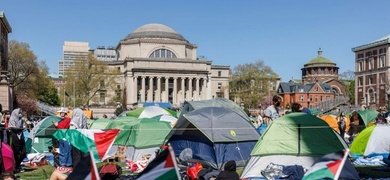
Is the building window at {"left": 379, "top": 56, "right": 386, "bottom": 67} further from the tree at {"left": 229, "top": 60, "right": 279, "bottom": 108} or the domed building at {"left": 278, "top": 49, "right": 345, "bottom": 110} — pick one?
the tree at {"left": 229, "top": 60, "right": 279, "bottom": 108}

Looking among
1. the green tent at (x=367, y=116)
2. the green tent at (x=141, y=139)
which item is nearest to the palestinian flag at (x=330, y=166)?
the green tent at (x=141, y=139)

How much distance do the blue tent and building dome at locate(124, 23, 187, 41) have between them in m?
87.3

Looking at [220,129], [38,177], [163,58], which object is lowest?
[38,177]

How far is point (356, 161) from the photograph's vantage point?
14.2 m

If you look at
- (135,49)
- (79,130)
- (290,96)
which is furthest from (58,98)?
(79,130)

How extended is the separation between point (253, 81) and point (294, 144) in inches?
2476

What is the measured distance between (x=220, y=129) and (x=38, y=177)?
495 centimetres

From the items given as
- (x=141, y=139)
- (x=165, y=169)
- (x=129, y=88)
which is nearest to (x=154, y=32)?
(x=129, y=88)

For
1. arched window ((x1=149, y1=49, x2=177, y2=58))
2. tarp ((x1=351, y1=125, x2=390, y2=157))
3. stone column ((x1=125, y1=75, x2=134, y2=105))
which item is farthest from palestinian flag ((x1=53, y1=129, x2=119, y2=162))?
arched window ((x1=149, y1=49, x2=177, y2=58))

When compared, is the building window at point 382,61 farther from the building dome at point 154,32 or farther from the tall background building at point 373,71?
the building dome at point 154,32

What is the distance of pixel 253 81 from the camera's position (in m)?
74.0

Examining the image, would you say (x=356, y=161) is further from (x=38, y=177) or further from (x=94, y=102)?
(x=94, y=102)

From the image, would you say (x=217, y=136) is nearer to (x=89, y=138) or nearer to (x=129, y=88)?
(x=89, y=138)

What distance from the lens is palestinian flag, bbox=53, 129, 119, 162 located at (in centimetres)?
1215
